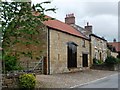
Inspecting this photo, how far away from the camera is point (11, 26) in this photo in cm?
1427

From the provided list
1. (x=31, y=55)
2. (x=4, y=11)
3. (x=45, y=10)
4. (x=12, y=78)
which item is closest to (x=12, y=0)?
(x=4, y=11)

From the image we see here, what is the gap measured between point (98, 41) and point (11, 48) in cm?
3524

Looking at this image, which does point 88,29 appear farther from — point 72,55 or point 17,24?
point 17,24

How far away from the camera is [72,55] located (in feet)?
115

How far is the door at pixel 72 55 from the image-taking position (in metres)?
34.1

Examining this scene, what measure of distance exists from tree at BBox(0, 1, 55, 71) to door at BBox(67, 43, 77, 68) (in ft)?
60.5

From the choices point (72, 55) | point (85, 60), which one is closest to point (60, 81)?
point (72, 55)

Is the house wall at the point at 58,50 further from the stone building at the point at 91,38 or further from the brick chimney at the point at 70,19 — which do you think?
the brick chimney at the point at 70,19

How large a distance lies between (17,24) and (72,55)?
21.0m

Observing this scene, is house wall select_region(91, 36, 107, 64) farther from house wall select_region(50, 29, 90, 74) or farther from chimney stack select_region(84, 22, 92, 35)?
house wall select_region(50, 29, 90, 74)

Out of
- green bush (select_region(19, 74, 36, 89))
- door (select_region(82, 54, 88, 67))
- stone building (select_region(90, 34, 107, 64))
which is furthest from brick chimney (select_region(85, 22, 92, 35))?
green bush (select_region(19, 74, 36, 89))

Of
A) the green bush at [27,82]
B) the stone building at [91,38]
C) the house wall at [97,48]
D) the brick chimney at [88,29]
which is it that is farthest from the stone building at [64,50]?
the green bush at [27,82]

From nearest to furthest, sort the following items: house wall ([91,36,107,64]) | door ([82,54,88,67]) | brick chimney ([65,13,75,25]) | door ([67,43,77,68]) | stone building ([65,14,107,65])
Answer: door ([67,43,77,68]) < door ([82,54,88,67]) < stone building ([65,14,107,65]) < brick chimney ([65,13,75,25]) < house wall ([91,36,107,64])

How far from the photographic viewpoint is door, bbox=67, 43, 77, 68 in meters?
34.1
